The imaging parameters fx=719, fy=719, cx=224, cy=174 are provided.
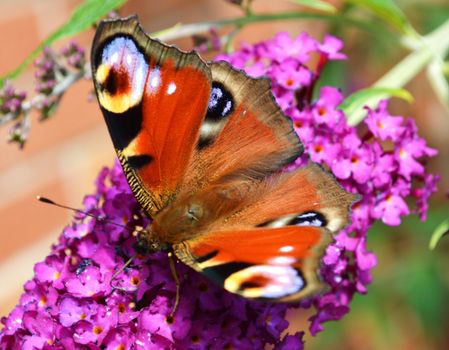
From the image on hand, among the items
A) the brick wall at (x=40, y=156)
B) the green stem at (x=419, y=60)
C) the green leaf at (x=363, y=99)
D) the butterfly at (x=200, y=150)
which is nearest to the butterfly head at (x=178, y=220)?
the butterfly at (x=200, y=150)

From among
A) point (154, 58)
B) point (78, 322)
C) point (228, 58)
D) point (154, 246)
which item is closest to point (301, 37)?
point (228, 58)

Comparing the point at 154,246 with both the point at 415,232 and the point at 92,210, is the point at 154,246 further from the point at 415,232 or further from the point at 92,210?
the point at 415,232

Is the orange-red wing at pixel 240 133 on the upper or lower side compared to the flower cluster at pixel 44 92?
lower

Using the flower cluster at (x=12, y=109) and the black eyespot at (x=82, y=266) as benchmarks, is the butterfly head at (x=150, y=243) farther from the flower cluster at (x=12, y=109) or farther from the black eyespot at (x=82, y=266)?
the flower cluster at (x=12, y=109)

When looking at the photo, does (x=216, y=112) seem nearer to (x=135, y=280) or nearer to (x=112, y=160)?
(x=135, y=280)

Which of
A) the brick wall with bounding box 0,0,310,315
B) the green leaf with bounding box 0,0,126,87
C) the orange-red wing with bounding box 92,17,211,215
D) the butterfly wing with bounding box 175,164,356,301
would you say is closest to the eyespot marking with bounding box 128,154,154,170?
the orange-red wing with bounding box 92,17,211,215

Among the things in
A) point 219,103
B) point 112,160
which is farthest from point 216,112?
point 112,160
